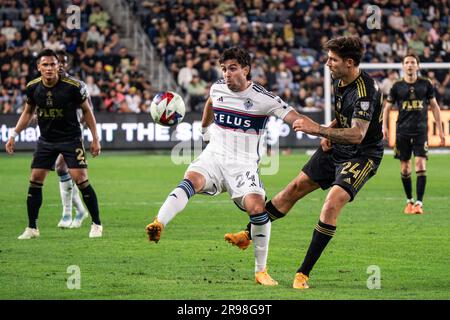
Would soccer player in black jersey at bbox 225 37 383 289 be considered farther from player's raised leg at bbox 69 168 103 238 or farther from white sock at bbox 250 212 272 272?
player's raised leg at bbox 69 168 103 238

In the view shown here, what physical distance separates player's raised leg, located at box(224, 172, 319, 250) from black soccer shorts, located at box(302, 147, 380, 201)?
11 centimetres

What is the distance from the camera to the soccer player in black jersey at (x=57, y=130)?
42.4ft

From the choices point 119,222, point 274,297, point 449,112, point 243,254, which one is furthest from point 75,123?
point 449,112

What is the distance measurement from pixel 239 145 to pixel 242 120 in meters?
0.24

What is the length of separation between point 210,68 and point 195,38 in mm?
2262

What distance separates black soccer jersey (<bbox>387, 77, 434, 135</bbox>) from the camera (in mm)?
16859

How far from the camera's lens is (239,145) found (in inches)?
390

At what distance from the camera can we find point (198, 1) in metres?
35.0

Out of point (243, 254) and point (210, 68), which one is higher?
point (243, 254)

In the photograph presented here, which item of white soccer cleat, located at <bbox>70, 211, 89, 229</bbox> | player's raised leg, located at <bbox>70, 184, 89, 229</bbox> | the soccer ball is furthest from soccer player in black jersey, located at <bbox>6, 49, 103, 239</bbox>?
the soccer ball

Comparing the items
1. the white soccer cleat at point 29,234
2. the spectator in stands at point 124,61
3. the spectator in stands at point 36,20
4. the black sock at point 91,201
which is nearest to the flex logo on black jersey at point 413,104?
the black sock at point 91,201

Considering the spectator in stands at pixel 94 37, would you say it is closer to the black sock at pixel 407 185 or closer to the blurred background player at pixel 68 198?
the black sock at pixel 407 185

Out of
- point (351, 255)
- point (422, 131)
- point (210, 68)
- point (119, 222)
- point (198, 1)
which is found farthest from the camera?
point (198, 1)

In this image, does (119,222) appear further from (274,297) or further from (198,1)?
(198,1)
